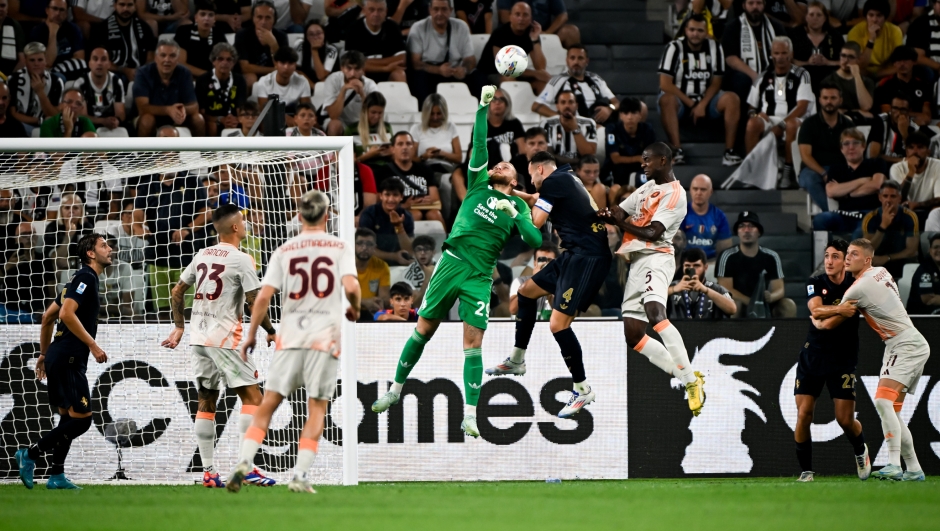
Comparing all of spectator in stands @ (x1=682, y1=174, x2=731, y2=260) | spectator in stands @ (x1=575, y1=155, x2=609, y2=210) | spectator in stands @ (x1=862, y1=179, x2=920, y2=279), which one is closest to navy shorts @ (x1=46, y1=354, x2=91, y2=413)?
spectator in stands @ (x1=575, y1=155, x2=609, y2=210)

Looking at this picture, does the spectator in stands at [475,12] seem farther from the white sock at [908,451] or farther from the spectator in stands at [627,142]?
the white sock at [908,451]

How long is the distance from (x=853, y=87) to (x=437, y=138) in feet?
22.2

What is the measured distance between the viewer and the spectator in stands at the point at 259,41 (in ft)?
57.0

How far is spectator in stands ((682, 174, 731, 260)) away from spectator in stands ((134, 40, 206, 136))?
7051 mm

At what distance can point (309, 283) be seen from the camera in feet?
28.8

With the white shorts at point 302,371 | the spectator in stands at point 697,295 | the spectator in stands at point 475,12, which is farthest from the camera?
the spectator in stands at point 475,12

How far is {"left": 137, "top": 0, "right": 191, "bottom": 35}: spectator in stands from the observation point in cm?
1772

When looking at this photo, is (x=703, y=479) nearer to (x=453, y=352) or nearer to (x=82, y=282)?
(x=453, y=352)

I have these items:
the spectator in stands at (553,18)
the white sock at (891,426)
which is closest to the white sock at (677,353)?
the white sock at (891,426)

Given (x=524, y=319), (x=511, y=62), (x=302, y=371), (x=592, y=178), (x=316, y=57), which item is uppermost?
(x=316, y=57)

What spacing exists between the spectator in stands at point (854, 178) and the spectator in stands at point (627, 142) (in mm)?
2701

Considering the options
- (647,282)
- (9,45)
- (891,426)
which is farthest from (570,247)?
(9,45)

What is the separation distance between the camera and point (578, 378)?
11.6 metres

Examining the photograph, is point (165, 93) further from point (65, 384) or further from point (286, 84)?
point (65, 384)
